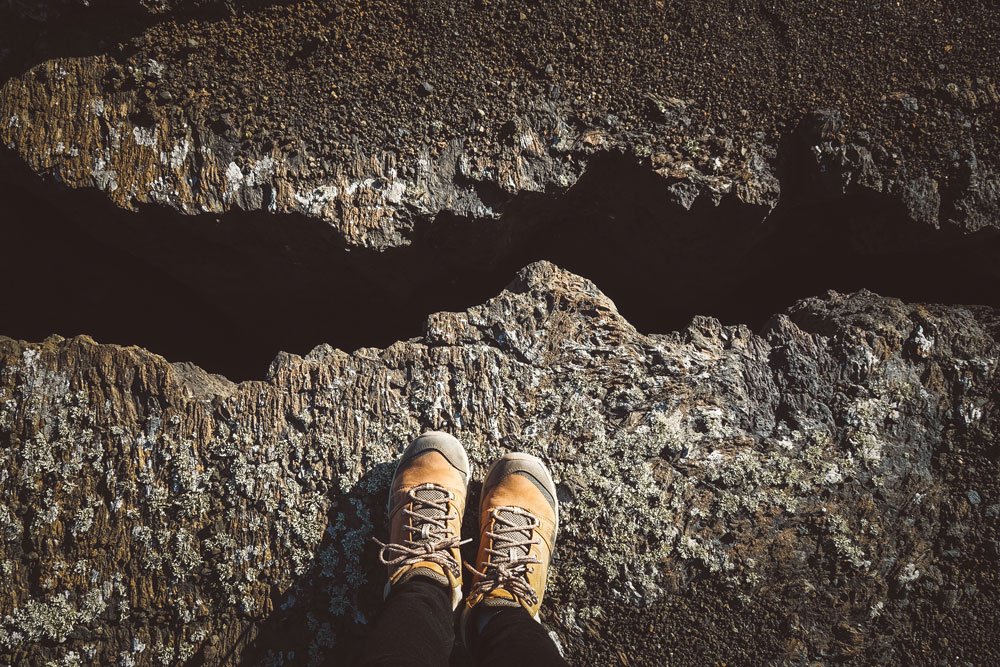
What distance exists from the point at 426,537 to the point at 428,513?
0.23 ft

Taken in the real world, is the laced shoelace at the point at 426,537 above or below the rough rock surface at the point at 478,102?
below

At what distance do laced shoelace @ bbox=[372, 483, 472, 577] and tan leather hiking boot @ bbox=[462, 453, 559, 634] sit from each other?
9 cm

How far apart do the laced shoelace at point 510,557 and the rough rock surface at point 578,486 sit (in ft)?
0.42

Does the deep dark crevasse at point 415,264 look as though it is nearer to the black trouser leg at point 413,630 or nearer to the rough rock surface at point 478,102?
the rough rock surface at point 478,102

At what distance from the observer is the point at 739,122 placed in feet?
6.18

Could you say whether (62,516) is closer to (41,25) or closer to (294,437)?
(294,437)

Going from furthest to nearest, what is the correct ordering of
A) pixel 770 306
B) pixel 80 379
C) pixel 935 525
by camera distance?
pixel 770 306 < pixel 80 379 < pixel 935 525

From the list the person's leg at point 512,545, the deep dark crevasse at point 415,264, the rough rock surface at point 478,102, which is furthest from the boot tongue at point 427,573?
the rough rock surface at point 478,102

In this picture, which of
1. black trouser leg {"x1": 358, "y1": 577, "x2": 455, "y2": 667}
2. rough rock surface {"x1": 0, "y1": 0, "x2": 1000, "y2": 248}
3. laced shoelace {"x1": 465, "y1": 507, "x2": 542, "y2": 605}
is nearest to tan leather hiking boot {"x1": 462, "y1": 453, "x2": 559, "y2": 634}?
laced shoelace {"x1": 465, "y1": 507, "x2": 542, "y2": 605}

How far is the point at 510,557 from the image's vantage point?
68.2 inches

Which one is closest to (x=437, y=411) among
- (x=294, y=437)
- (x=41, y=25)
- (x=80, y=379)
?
A: (x=294, y=437)

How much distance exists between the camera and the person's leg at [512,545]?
1.67 metres

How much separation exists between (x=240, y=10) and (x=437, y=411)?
4.75 feet

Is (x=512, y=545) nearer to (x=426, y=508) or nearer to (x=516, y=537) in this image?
(x=516, y=537)
